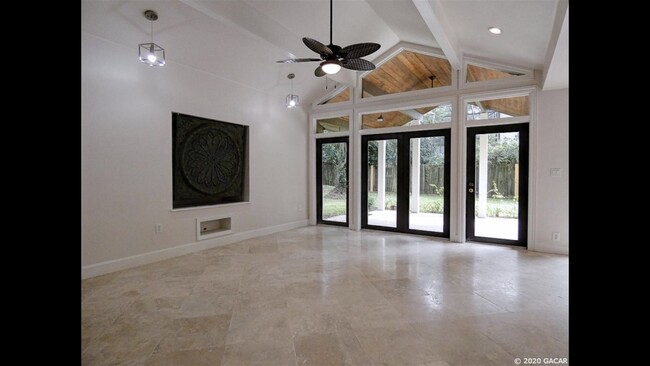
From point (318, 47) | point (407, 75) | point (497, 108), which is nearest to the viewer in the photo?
point (318, 47)

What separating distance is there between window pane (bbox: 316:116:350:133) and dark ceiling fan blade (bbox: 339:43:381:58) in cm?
348

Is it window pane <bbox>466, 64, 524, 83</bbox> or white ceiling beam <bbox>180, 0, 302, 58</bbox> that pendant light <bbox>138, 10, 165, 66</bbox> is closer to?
white ceiling beam <bbox>180, 0, 302, 58</bbox>

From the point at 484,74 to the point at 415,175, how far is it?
217cm

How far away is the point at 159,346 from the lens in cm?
228

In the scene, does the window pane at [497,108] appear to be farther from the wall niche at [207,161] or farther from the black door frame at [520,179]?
the wall niche at [207,161]

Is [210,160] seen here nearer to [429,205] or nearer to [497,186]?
[429,205]

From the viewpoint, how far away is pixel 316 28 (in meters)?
4.68

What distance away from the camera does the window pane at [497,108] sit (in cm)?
509

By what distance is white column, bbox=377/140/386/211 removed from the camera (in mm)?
Result: 6539

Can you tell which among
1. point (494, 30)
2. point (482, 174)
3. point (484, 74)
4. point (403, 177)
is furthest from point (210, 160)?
point (484, 74)

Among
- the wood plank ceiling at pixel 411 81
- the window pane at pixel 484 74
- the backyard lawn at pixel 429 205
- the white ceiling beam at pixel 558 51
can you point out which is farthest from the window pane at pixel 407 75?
the backyard lawn at pixel 429 205
